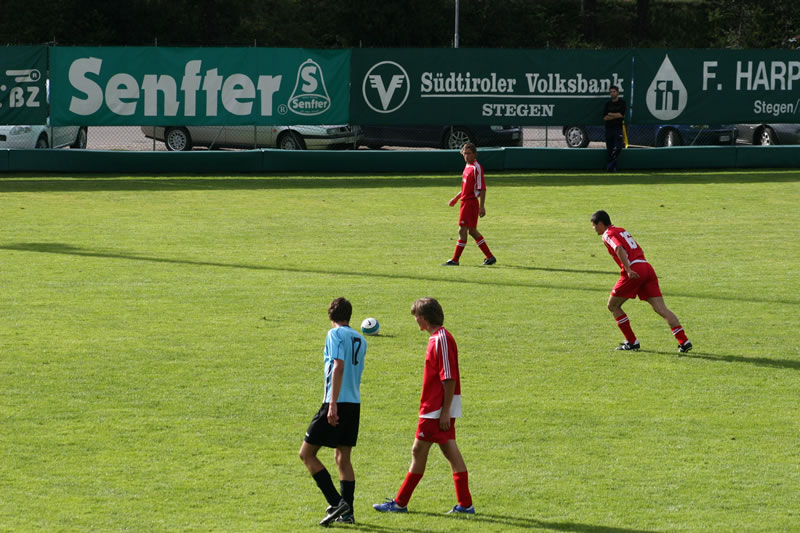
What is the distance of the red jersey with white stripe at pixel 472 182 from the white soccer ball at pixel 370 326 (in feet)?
16.9

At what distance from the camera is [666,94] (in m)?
31.4

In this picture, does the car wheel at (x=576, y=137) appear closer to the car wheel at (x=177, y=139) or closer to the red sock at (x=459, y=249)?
the car wheel at (x=177, y=139)

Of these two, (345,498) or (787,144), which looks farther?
(787,144)

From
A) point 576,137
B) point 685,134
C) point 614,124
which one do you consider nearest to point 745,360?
point 614,124

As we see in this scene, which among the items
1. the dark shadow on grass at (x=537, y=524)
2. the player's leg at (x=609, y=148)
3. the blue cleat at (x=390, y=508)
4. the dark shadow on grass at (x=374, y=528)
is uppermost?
the player's leg at (x=609, y=148)

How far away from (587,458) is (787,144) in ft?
90.8

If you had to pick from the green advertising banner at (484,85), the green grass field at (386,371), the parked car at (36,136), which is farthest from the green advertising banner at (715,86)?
the parked car at (36,136)

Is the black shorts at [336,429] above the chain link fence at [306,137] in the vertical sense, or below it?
below

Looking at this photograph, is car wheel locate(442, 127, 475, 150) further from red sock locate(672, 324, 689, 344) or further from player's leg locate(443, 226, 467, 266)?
red sock locate(672, 324, 689, 344)

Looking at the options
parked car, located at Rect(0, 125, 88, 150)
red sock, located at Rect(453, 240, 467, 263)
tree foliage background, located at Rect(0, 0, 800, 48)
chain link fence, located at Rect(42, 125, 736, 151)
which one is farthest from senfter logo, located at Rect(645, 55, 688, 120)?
tree foliage background, located at Rect(0, 0, 800, 48)

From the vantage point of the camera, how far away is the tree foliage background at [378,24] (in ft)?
182

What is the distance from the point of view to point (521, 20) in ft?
212

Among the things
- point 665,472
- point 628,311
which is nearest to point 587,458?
point 665,472

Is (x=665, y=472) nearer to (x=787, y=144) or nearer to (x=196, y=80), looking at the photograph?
(x=196, y=80)
